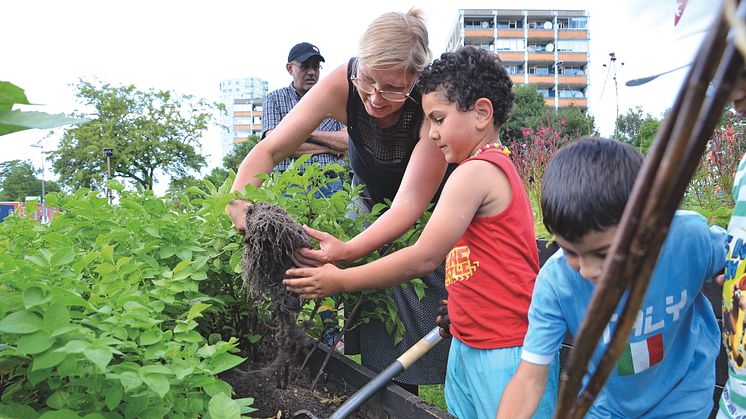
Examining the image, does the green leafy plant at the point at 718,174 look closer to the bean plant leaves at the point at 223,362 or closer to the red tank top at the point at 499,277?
the red tank top at the point at 499,277

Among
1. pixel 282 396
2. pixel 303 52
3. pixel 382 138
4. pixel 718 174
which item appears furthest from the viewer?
pixel 303 52

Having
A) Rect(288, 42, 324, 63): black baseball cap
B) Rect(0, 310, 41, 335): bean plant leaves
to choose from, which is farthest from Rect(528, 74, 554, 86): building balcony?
Rect(0, 310, 41, 335): bean plant leaves

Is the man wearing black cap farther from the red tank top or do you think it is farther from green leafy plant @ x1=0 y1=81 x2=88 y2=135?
green leafy plant @ x1=0 y1=81 x2=88 y2=135

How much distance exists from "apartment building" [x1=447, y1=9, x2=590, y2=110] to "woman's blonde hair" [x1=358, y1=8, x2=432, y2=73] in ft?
260

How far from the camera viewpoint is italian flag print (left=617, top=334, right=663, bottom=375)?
5.00ft

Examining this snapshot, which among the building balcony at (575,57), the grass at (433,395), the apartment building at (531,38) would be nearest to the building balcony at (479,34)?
the apartment building at (531,38)

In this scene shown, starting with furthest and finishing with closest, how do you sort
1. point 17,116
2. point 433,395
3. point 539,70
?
point 539,70 → point 433,395 → point 17,116

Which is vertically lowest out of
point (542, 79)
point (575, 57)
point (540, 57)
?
point (542, 79)

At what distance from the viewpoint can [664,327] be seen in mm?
1521

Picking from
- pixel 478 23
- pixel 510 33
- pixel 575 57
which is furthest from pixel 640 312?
pixel 478 23

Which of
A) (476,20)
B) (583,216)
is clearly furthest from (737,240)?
(476,20)

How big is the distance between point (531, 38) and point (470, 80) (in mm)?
85557

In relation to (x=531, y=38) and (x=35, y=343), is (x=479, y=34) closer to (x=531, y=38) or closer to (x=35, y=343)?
(x=531, y=38)

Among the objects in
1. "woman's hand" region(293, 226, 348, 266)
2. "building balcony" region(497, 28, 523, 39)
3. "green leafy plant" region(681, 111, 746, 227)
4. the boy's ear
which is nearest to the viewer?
"woman's hand" region(293, 226, 348, 266)
